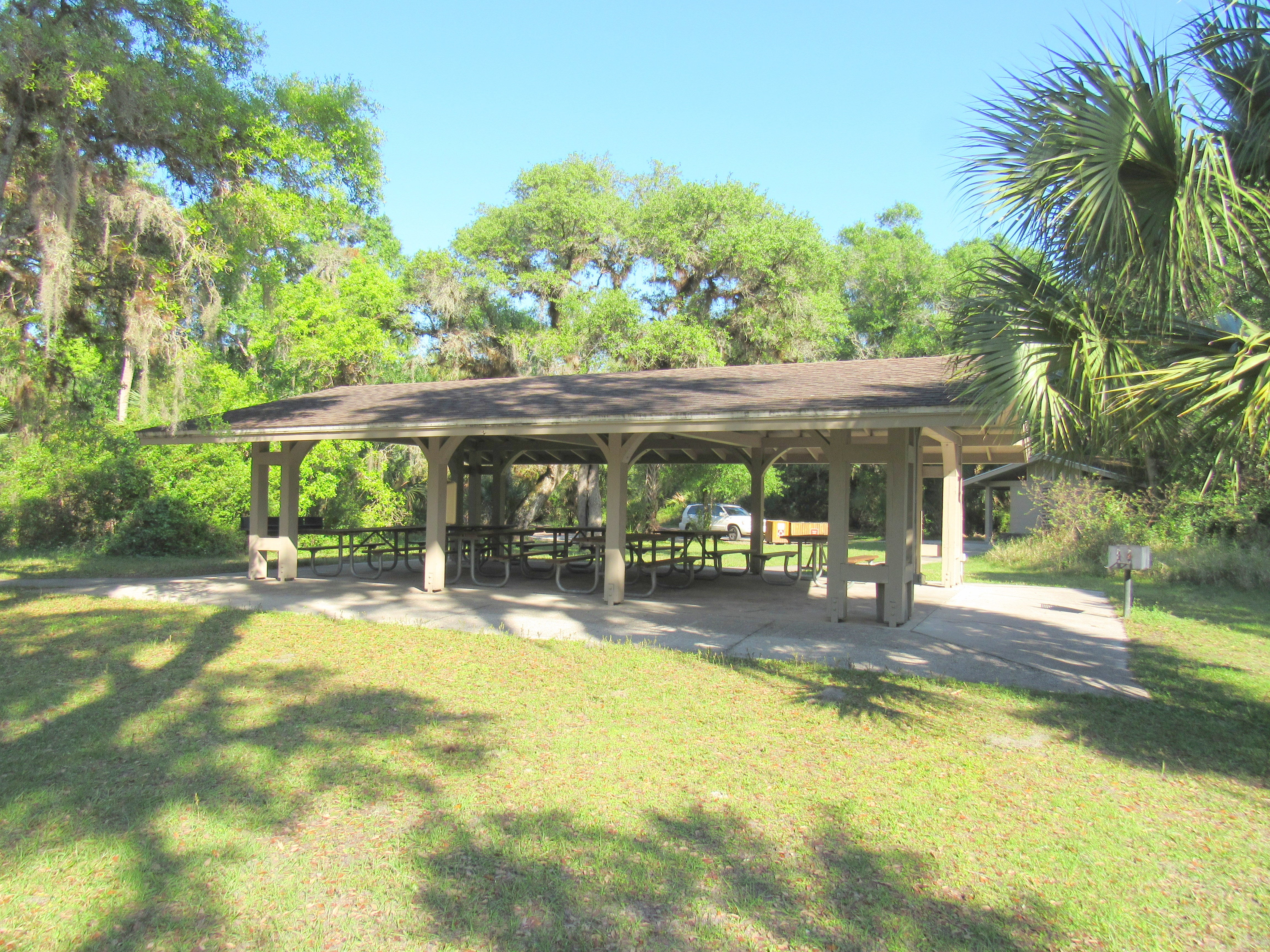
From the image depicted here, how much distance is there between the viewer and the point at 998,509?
3538 centimetres

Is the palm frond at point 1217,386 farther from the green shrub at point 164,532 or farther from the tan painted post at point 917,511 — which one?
the green shrub at point 164,532

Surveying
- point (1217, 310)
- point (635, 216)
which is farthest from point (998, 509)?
point (1217, 310)

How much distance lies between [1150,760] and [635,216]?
26049mm

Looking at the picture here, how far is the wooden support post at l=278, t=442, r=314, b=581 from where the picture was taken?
1317 centimetres

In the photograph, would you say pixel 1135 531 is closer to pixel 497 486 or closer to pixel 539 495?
pixel 497 486

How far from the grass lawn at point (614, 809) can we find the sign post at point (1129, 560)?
327 cm

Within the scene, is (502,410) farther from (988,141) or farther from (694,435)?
(988,141)

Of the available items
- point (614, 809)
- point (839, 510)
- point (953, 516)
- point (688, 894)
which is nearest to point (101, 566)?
point (839, 510)

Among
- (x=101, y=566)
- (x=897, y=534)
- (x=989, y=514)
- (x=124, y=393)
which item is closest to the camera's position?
(x=897, y=534)

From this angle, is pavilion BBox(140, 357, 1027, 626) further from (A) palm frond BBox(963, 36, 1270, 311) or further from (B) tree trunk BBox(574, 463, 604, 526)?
(B) tree trunk BBox(574, 463, 604, 526)

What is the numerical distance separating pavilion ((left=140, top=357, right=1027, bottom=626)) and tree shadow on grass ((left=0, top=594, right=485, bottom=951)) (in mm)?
4178

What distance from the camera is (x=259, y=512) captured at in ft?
44.3

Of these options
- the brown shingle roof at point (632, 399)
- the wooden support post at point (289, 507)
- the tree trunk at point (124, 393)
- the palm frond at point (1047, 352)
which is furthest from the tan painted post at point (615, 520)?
→ the tree trunk at point (124, 393)

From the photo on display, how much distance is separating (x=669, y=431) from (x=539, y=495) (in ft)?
59.1
